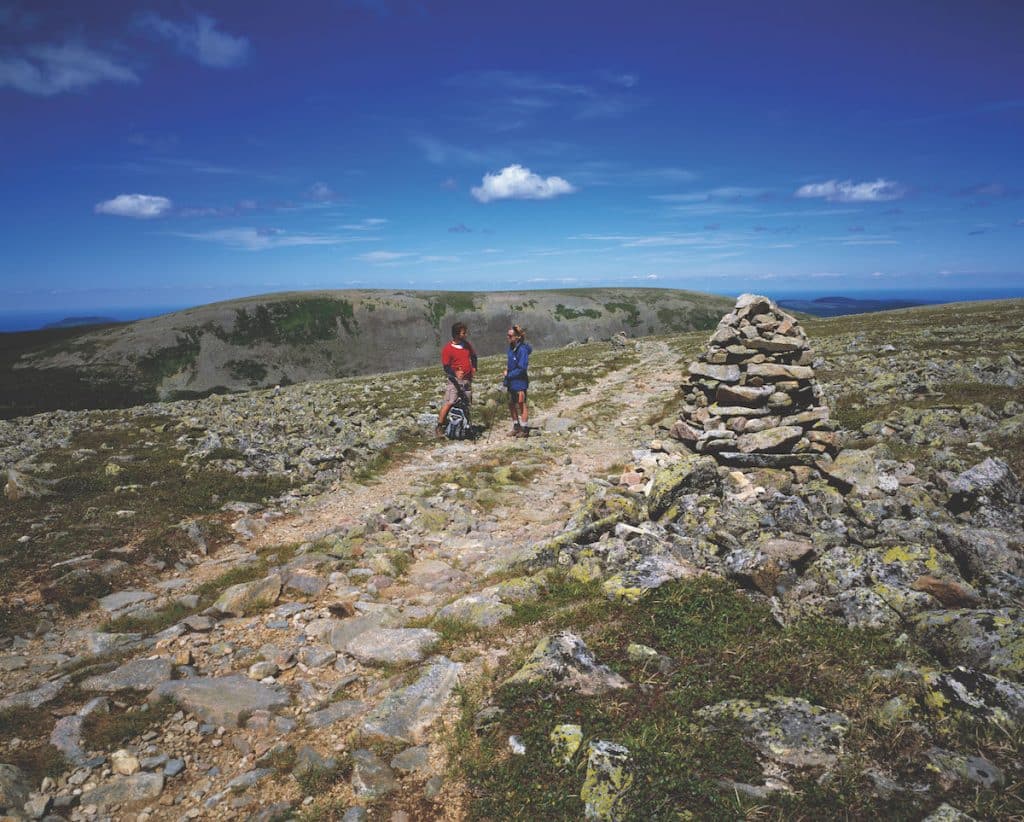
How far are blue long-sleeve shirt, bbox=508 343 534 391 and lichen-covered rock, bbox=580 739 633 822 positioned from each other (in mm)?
15205

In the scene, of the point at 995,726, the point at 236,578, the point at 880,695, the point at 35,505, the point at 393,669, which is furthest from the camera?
the point at 35,505

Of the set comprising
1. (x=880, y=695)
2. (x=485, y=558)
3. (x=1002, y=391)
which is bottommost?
(x=485, y=558)

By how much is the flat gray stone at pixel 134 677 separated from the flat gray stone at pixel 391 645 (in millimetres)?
2592

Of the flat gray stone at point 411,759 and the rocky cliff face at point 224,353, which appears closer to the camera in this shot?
the flat gray stone at point 411,759

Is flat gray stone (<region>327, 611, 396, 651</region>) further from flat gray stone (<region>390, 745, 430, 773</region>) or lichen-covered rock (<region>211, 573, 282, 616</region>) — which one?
flat gray stone (<region>390, 745, 430, 773</region>)

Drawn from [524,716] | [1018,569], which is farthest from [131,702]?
[1018,569]

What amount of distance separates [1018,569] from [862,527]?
Result: 2151 millimetres

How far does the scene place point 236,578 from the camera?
34.5 ft

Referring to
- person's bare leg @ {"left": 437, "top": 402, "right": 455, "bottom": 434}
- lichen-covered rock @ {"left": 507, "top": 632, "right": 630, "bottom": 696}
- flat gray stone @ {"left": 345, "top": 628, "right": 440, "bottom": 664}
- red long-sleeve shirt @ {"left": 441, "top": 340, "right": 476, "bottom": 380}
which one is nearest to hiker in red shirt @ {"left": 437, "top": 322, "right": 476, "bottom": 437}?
red long-sleeve shirt @ {"left": 441, "top": 340, "right": 476, "bottom": 380}

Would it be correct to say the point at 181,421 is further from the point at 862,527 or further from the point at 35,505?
the point at 862,527

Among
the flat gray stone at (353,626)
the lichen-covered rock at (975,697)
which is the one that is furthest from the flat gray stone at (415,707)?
the lichen-covered rock at (975,697)

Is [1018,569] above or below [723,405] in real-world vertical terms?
below

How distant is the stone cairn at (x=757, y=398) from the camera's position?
45.0 ft

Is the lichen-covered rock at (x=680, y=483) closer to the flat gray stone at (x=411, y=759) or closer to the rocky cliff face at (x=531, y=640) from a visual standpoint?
the rocky cliff face at (x=531, y=640)
